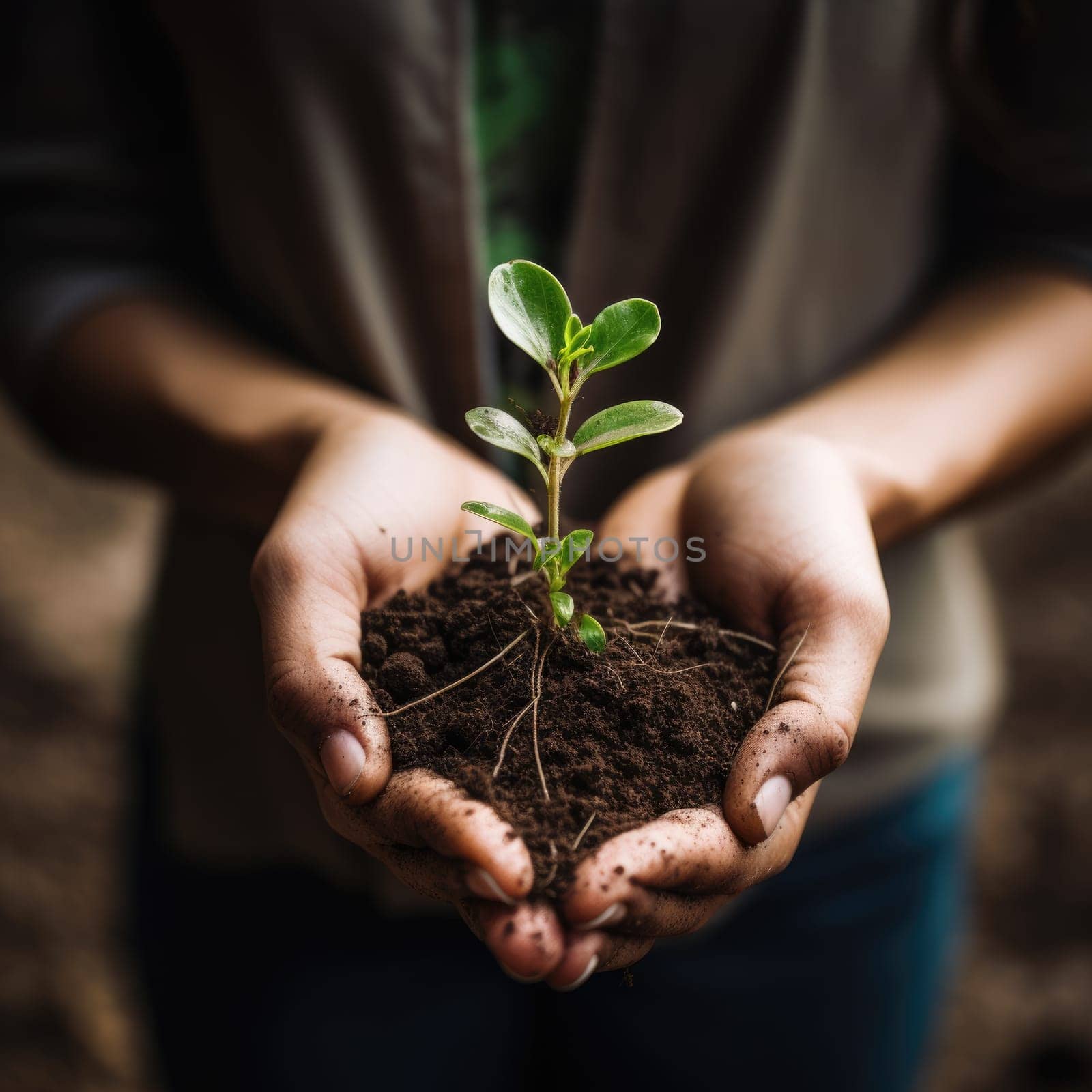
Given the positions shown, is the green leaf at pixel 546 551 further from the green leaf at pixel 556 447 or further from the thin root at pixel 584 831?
the thin root at pixel 584 831

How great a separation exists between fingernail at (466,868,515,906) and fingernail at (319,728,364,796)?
0.17 meters

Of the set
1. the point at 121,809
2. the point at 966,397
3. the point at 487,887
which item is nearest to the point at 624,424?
the point at 487,887

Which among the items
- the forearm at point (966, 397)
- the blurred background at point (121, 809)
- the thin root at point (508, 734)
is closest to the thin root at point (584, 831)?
the thin root at point (508, 734)

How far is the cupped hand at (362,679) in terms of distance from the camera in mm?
917

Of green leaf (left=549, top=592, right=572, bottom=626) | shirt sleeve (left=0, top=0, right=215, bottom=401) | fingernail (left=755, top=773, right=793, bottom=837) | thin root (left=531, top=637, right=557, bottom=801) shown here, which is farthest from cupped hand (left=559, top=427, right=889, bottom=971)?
shirt sleeve (left=0, top=0, right=215, bottom=401)

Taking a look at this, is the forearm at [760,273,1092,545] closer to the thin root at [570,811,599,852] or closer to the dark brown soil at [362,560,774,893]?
the dark brown soil at [362,560,774,893]

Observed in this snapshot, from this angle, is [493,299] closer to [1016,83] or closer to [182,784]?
[1016,83]

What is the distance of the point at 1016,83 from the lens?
5.16 feet

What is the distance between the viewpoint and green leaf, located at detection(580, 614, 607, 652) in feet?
3.77

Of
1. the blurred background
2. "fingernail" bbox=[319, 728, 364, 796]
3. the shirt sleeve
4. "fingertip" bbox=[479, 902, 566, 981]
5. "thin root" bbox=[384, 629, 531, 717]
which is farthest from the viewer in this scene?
the blurred background

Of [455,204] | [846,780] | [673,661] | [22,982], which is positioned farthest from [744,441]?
[22,982]

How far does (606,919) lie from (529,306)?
0.71 m

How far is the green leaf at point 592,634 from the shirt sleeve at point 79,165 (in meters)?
1.22

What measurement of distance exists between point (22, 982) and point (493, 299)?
282cm
